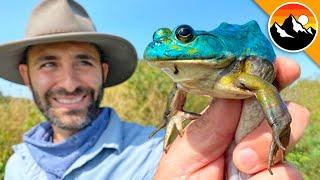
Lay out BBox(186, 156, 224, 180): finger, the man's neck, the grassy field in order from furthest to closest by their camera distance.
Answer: the grassy field → the man's neck → BBox(186, 156, 224, 180): finger

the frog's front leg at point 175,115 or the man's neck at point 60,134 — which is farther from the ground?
the frog's front leg at point 175,115

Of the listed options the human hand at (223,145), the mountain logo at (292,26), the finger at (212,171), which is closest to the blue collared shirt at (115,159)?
the mountain logo at (292,26)

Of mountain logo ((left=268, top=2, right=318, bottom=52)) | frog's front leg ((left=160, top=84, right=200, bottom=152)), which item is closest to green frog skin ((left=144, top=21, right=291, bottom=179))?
frog's front leg ((left=160, top=84, right=200, bottom=152))

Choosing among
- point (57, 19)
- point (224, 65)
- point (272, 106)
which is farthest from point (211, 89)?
point (57, 19)

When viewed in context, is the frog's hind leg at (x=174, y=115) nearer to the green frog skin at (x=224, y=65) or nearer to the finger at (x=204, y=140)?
the finger at (x=204, y=140)

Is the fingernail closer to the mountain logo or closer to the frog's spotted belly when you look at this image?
the frog's spotted belly

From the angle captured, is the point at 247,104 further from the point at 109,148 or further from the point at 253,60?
the point at 109,148

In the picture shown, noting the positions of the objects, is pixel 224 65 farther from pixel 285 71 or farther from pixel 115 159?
pixel 115 159
